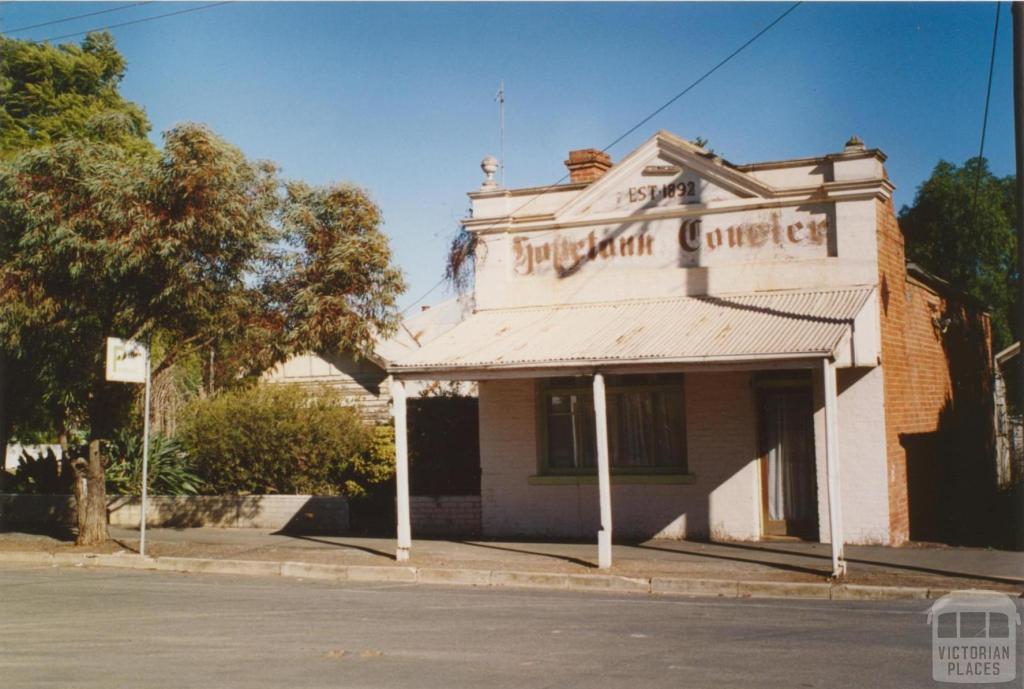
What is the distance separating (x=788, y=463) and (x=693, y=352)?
3.00 meters

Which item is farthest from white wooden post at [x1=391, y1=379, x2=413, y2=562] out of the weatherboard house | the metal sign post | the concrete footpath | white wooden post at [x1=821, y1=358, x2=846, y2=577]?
white wooden post at [x1=821, y1=358, x2=846, y2=577]

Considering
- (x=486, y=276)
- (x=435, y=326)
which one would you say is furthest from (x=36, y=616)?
(x=435, y=326)

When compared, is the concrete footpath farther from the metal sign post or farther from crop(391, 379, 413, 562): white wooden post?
the metal sign post

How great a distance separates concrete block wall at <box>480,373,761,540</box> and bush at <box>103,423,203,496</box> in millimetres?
6166

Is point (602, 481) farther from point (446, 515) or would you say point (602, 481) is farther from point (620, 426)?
point (446, 515)

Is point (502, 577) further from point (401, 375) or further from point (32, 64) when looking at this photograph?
point (32, 64)

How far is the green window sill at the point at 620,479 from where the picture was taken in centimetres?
1535

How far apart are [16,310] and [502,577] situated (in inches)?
297

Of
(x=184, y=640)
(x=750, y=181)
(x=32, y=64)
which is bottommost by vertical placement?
(x=184, y=640)

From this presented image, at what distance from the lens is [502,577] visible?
1270 centimetres

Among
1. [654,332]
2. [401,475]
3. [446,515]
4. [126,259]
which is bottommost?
[446,515]

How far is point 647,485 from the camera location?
51.1ft

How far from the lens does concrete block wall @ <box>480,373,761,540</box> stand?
1503cm

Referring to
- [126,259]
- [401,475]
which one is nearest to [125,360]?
[126,259]
